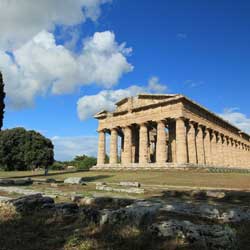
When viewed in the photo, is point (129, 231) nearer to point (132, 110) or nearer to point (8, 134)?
point (132, 110)

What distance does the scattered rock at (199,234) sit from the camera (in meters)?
8.08

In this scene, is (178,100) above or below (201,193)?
above

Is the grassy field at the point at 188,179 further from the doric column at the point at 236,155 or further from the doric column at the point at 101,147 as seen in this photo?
the doric column at the point at 236,155

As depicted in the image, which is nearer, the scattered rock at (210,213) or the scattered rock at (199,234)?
the scattered rock at (199,234)

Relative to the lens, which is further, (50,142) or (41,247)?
(50,142)

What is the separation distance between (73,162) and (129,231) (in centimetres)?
13511

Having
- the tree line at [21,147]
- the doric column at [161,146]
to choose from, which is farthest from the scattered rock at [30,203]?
the doric column at [161,146]

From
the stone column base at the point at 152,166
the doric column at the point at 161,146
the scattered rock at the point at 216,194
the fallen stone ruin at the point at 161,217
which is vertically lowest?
the fallen stone ruin at the point at 161,217

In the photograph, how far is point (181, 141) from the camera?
5897 cm

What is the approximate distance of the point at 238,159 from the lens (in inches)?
3506

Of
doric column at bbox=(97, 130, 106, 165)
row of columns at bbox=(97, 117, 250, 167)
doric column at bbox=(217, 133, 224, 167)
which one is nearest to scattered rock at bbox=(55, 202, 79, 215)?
row of columns at bbox=(97, 117, 250, 167)

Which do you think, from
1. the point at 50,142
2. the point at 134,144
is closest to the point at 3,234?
the point at 50,142

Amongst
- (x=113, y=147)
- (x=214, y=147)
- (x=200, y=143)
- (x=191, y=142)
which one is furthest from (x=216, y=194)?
(x=214, y=147)

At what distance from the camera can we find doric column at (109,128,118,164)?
6925 cm
